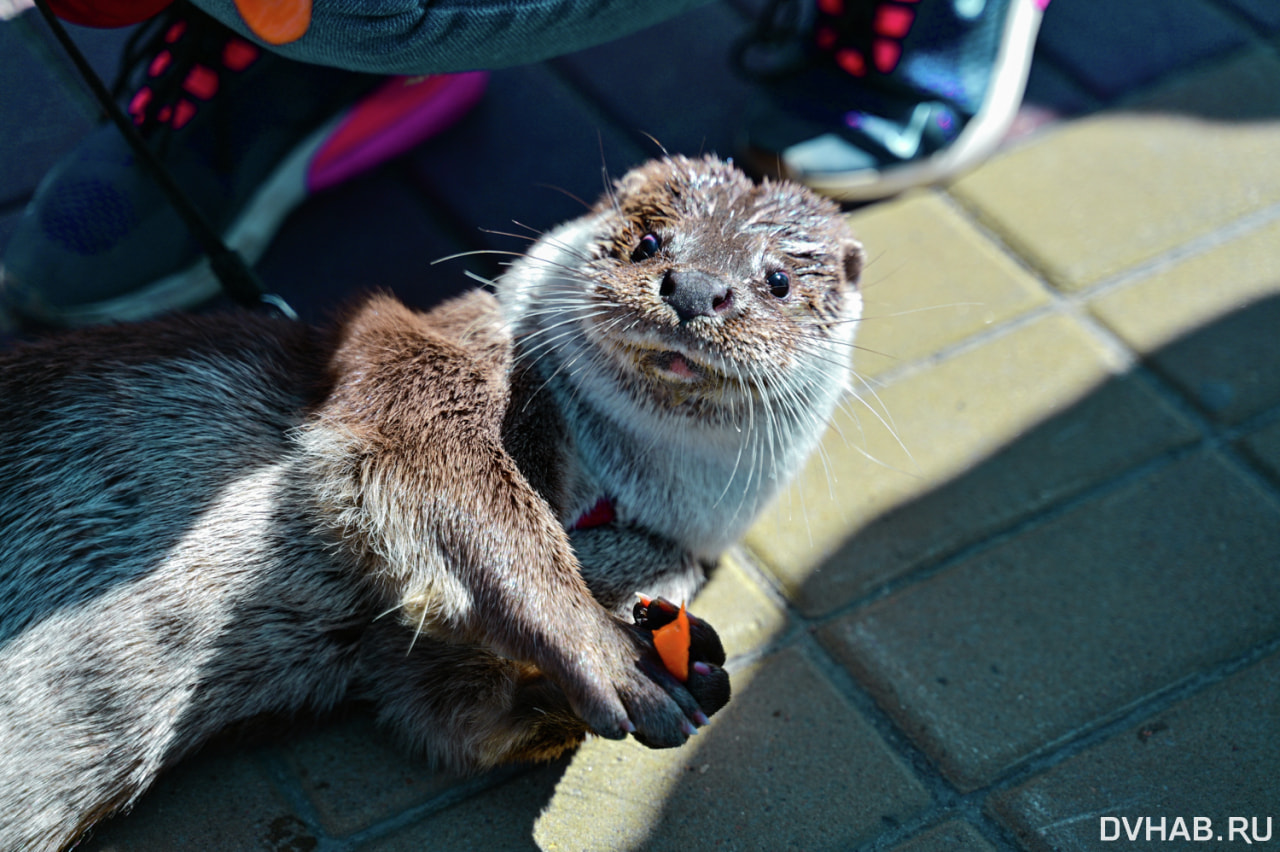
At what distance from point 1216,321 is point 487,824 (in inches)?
89.3

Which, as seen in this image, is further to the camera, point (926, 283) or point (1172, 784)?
point (926, 283)

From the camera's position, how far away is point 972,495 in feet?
8.73

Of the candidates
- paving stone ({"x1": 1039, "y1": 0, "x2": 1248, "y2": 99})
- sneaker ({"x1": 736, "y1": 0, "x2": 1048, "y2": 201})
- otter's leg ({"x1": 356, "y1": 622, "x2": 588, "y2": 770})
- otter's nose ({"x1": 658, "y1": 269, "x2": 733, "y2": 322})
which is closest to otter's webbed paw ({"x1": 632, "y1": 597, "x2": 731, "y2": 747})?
otter's leg ({"x1": 356, "y1": 622, "x2": 588, "y2": 770})

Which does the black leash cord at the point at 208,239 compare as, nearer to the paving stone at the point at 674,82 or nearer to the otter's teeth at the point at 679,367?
the otter's teeth at the point at 679,367

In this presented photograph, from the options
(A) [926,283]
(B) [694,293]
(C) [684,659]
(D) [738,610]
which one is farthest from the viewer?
(A) [926,283]

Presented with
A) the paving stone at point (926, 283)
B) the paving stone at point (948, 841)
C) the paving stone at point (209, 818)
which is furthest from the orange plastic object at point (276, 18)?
the paving stone at point (948, 841)

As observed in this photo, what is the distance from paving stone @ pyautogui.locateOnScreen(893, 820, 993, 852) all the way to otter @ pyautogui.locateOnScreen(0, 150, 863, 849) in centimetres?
45

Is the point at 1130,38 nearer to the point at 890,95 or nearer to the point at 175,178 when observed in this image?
the point at 890,95

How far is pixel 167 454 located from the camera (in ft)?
6.49

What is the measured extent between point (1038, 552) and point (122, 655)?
6.17 ft

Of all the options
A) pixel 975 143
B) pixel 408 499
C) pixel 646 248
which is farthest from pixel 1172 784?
pixel 975 143

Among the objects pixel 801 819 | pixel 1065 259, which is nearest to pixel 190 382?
pixel 801 819

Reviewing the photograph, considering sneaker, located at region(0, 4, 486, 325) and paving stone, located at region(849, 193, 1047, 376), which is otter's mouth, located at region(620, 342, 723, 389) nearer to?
paving stone, located at region(849, 193, 1047, 376)

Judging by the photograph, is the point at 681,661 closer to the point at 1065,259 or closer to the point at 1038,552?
the point at 1038,552
